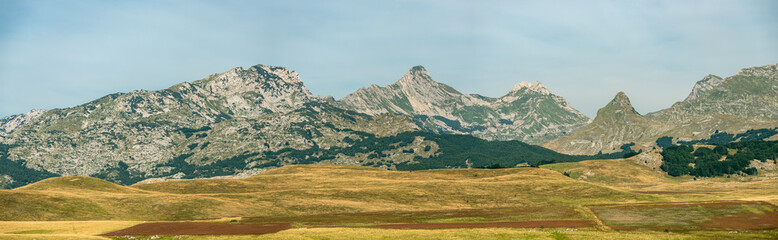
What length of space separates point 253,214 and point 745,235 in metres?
114

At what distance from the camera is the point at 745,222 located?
344 ft

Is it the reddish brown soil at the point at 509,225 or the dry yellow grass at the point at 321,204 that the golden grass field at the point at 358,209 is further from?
the reddish brown soil at the point at 509,225

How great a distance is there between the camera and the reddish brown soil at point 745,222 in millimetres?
97625

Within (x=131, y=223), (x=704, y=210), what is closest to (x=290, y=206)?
(x=131, y=223)

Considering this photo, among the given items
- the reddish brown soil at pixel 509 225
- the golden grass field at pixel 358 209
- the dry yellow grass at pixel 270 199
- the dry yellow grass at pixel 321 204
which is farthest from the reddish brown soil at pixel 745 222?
the dry yellow grass at pixel 270 199

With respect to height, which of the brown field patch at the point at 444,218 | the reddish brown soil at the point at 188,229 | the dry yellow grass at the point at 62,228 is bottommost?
the brown field patch at the point at 444,218

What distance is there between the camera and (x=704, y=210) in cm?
12462

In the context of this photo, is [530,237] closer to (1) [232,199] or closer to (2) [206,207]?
(2) [206,207]

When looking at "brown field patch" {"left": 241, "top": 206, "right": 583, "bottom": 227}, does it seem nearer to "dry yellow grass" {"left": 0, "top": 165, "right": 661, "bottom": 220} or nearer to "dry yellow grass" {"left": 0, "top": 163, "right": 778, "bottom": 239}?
"dry yellow grass" {"left": 0, "top": 163, "right": 778, "bottom": 239}

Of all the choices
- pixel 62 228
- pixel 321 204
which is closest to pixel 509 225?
pixel 321 204

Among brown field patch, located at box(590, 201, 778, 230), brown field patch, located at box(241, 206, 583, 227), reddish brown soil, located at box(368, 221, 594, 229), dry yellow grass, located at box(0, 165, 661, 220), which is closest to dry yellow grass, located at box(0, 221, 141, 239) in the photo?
dry yellow grass, located at box(0, 165, 661, 220)

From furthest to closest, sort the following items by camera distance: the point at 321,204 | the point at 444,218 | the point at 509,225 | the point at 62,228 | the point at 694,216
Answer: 1. the point at 321,204
2. the point at 444,218
3. the point at 694,216
4. the point at 509,225
5. the point at 62,228

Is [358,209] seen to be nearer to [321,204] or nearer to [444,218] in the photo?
[321,204]

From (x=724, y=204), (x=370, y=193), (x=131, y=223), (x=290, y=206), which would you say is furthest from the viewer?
(x=370, y=193)
